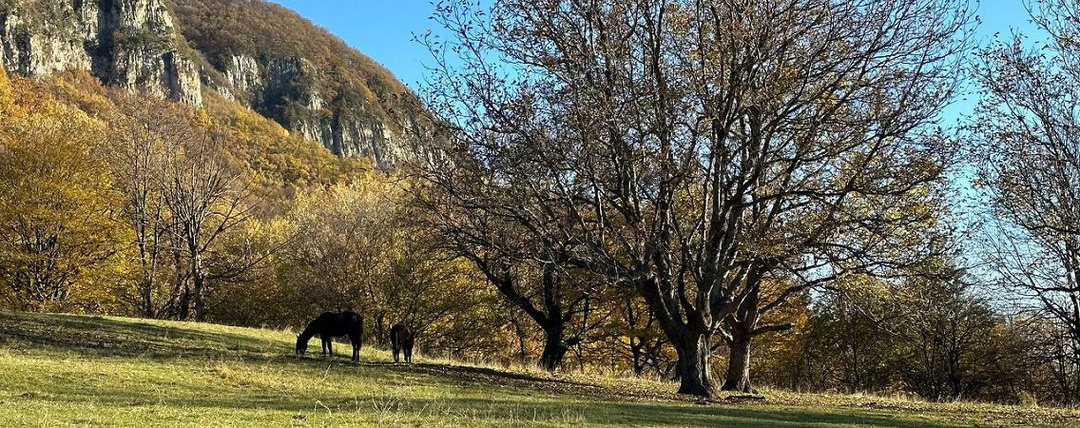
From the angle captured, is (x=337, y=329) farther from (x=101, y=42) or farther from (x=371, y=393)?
(x=101, y=42)

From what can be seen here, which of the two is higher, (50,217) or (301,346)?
(50,217)

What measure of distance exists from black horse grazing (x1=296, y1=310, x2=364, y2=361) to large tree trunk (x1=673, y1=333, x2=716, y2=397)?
8263 millimetres

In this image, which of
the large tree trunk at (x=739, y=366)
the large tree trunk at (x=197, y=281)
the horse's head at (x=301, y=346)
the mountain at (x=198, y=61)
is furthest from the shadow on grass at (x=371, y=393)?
the mountain at (x=198, y=61)

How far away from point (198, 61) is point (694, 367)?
17952 cm

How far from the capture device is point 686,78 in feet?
57.2

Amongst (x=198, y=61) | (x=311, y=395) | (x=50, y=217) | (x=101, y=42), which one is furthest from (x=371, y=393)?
(x=198, y=61)

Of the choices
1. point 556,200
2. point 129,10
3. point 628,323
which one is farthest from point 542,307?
point 129,10

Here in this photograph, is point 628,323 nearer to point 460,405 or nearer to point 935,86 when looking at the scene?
point 935,86

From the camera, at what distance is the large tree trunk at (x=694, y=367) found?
1880cm

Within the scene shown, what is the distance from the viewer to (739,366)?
21.9 m

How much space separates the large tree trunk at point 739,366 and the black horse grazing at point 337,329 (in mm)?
10234

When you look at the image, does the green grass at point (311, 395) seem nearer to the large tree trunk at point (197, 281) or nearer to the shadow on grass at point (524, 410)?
the shadow on grass at point (524, 410)

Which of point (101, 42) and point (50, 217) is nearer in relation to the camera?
point (50, 217)

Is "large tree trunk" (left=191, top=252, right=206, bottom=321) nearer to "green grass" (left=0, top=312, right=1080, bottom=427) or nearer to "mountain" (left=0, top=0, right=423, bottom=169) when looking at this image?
"green grass" (left=0, top=312, right=1080, bottom=427)
